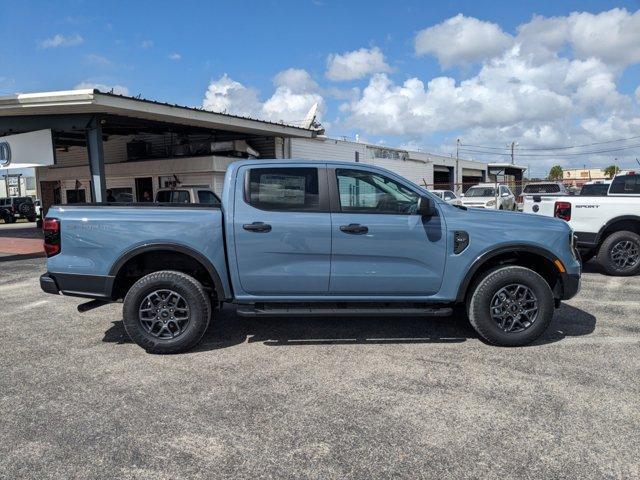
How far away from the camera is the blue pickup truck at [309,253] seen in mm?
4629

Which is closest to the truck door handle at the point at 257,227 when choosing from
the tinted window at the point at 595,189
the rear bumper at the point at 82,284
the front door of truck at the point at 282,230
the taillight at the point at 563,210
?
the front door of truck at the point at 282,230

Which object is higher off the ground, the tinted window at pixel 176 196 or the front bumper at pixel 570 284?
the tinted window at pixel 176 196

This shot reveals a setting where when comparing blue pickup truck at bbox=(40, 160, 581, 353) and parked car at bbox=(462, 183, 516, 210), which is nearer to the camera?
blue pickup truck at bbox=(40, 160, 581, 353)

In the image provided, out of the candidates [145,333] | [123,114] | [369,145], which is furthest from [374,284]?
[369,145]

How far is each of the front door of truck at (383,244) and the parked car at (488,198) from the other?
58.3ft

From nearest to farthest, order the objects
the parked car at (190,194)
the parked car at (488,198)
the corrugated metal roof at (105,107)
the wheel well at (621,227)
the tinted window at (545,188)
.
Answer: the wheel well at (621,227), the corrugated metal roof at (105,107), the parked car at (190,194), the tinted window at (545,188), the parked car at (488,198)

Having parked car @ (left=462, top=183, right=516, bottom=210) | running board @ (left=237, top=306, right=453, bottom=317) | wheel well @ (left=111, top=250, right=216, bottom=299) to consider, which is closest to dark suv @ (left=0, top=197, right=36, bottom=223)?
parked car @ (left=462, top=183, right=516, bottom=210)

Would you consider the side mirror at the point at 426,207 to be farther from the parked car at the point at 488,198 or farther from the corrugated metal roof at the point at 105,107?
the parked car at the point at 488,198

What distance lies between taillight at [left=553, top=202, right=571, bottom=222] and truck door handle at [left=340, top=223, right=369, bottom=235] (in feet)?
18.3

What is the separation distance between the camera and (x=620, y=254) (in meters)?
8.50

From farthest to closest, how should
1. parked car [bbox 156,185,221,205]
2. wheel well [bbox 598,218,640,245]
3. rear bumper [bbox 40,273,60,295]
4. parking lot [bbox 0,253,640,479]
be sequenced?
parked car [bbox 156,185,221,205], wheel well [bbox 598,218,640,245], rear bumper [bbox 40,273,60,295], parking lot [bbox 0,253,640,479]

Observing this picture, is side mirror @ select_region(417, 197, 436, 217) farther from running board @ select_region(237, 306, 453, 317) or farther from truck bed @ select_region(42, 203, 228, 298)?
truck bed @ select_region(42, 203, 228, 298)

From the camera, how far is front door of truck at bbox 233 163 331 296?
462 centimetres

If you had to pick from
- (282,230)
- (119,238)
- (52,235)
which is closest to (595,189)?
(282,230)
